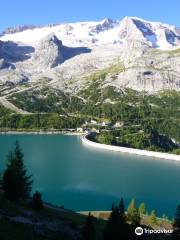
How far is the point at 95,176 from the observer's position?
3529 inches

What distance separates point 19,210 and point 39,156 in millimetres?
83550

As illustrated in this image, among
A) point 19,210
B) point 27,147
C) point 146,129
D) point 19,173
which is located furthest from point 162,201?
point 146,129

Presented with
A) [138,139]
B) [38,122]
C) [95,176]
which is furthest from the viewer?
[38,122]

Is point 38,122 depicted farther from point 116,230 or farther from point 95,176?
point 116,230

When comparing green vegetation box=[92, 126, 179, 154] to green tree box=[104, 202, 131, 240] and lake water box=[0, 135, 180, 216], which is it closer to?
lake water box=[0, 135, 180, 216]

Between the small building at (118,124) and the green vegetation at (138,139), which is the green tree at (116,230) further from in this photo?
the small building at (118,124)

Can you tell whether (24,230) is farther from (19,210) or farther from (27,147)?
(27,147)

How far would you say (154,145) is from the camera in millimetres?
141750

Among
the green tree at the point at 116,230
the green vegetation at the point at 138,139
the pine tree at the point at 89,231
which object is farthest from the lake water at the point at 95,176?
the pine tree at the point at 89,231

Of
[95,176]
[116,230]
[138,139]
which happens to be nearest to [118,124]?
[138,139]

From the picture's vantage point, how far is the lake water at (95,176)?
2734 inches

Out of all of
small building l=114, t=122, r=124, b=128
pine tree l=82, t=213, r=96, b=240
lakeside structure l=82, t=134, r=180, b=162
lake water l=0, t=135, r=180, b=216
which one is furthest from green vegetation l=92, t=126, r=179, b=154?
pine tree l=82, t=213, r=96, b=240

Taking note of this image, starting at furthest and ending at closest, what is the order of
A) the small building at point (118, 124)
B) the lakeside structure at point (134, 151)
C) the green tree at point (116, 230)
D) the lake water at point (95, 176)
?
1. the small building at point (118, 124)
2. the lakeside structure at point (134, 151)
3. the lake water at point (95, 176)
4. the green tree at point (116, 230)

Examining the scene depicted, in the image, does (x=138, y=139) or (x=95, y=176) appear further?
(x=138, y=139)
